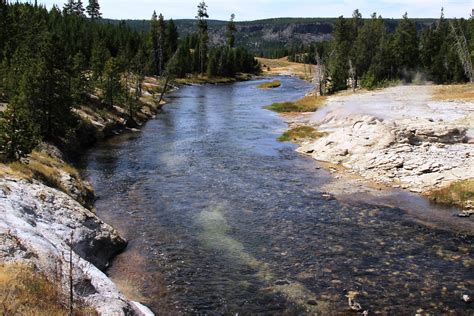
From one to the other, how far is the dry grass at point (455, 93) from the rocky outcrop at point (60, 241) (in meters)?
56.1

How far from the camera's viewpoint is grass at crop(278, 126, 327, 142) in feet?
185

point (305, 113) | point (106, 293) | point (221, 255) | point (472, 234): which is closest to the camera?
point (106, 293)

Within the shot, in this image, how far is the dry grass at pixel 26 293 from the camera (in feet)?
39.8

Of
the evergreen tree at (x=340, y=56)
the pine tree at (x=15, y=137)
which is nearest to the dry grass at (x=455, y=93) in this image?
the evergreen tree at (x=340, y=56)

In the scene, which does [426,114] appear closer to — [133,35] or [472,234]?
[472,234]

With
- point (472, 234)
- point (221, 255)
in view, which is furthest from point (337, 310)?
point (472, 234)

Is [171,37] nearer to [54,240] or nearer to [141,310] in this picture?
[54,240]

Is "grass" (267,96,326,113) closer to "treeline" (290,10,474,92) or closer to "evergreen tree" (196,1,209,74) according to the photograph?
"treeline" (290,10,474,92)

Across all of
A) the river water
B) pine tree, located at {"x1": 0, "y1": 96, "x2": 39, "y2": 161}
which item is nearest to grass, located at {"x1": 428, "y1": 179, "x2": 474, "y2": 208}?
the river water

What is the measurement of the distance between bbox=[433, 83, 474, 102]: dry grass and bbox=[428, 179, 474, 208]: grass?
1325 inches

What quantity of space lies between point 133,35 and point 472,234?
462ft

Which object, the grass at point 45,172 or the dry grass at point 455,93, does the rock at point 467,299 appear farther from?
the dry grass at point 455,93

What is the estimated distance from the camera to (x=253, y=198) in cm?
3356

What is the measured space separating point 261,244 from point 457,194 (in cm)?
1622
